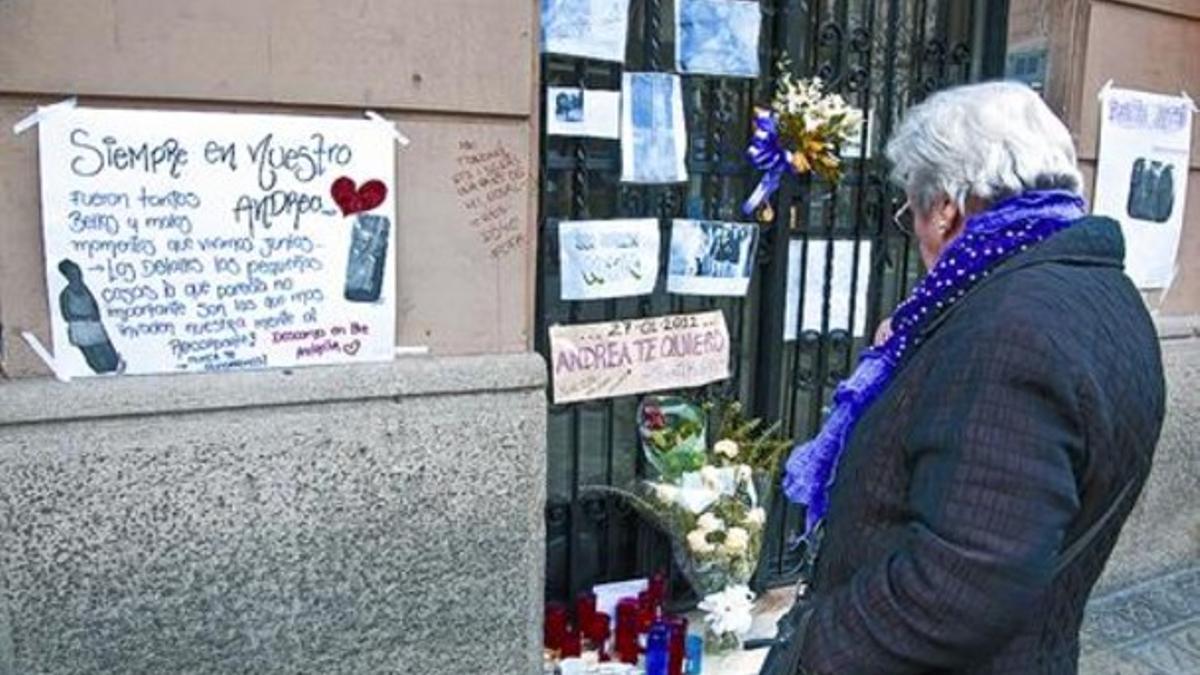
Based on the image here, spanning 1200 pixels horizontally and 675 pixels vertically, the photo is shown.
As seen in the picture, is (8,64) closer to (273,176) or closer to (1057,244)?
(273,176)

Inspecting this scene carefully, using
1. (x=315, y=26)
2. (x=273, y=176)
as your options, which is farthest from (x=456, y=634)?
(x=315, y=26)

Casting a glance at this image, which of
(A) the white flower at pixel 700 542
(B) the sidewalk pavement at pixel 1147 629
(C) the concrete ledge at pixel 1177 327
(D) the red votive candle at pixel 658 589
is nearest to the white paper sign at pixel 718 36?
(A) the white flower at pixel 700 542

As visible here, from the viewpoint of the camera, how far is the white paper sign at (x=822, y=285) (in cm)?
381

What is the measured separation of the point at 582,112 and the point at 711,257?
2.25ft

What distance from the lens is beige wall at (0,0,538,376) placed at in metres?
2.35

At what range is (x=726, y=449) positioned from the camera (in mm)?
3480

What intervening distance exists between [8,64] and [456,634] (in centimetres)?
182

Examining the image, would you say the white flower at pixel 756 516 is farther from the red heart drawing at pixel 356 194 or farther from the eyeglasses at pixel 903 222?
the red heart drawing at pixel 356 194

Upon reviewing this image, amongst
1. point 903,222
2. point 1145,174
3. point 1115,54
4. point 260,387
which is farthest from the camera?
point 1145,174

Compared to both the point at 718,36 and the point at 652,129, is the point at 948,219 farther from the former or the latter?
the point at 718,36

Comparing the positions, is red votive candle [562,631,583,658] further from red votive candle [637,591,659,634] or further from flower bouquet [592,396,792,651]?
flower bouquet [592,396,792,651]

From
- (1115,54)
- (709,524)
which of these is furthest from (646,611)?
(1115,54)

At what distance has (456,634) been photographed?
118 inches

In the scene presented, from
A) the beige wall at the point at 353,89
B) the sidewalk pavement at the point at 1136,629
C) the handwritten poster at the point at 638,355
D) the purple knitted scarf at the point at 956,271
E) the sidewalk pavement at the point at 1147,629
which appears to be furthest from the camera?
the sidewalk pavement at the point at 1147,629
